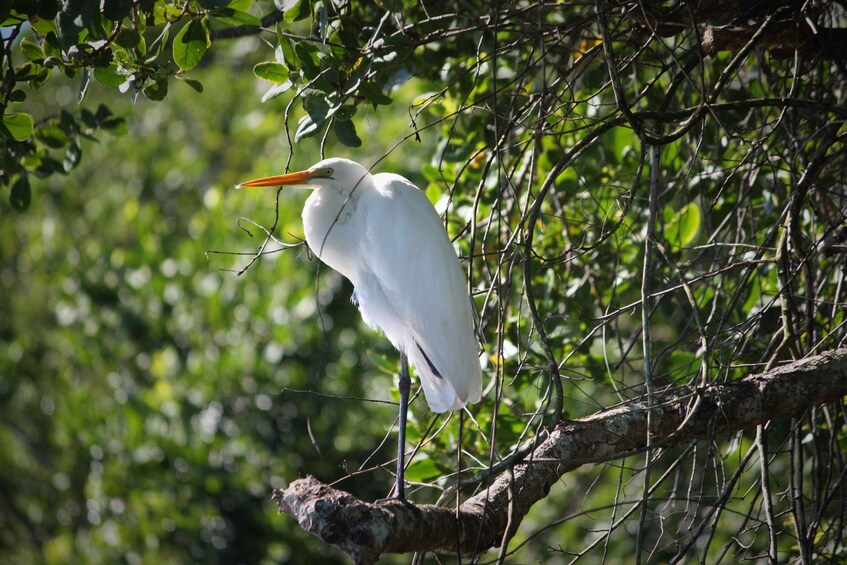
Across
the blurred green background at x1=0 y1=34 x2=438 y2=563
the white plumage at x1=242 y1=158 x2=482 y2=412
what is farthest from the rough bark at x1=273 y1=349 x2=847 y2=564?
the blurred green background at x1=0 y1=34 x2=438 y2=563

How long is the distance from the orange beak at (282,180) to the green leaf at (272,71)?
0.91ft

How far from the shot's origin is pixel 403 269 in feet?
6.73

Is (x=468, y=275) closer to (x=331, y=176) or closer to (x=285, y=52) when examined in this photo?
(x=285, y=52)

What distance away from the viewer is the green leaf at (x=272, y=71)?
172cm

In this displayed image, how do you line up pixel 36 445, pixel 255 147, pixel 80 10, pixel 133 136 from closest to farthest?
pixel 80 10 < pixel 36 445 < pixel 255 147 < pixel 133 136

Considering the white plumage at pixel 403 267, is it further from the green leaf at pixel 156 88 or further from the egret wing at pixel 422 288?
the green leaf at pixel 156 88

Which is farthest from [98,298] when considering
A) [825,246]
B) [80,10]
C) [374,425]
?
[825,246]

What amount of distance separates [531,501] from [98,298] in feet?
13.4

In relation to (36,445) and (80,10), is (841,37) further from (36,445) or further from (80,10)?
(36,445)

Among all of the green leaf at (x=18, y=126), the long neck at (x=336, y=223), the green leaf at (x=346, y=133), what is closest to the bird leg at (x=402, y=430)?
the long neck at (x=336, y=223)

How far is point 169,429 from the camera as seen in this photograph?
165 inches

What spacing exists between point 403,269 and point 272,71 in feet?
1.87

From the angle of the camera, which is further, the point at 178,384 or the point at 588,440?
the point at 178,384

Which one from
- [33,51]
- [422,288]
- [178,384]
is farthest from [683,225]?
[178,384]
